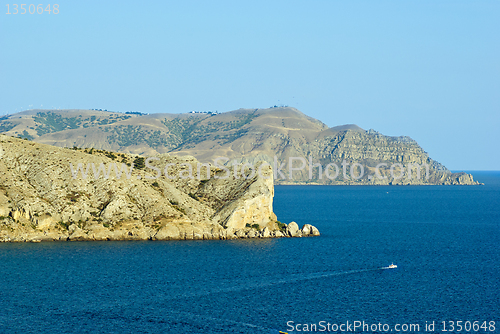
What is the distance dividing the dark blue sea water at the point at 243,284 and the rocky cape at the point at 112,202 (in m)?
4.60

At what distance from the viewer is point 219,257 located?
95.9 m

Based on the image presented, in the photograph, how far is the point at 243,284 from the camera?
77812 mm

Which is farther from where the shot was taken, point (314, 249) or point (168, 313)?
point (314, 249)

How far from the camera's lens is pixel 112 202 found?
11381 cm

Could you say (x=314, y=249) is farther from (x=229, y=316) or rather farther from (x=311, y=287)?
(x=229, y=316)

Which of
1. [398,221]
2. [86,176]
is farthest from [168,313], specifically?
[398,221]

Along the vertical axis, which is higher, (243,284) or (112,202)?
(112,202)

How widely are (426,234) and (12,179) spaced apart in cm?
9199

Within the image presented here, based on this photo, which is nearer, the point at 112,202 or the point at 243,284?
the point at 243,284

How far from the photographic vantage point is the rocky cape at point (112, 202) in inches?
4291

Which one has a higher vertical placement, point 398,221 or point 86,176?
point 86,176

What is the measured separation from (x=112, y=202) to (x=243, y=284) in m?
45.7

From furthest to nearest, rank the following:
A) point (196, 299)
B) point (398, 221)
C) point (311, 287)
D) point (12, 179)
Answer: point (398, 221), point (12, 179), point (311, 287), point (196, 299)

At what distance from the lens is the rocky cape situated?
109 meters
